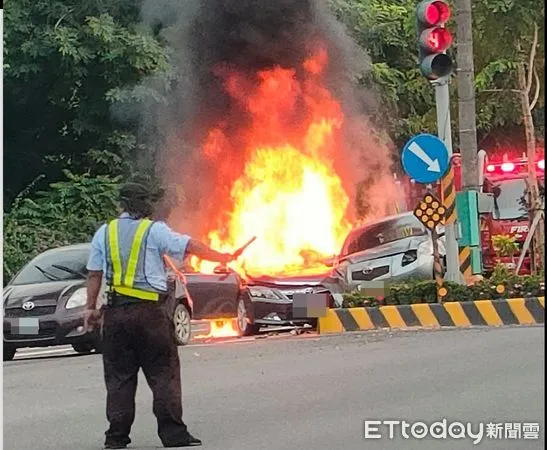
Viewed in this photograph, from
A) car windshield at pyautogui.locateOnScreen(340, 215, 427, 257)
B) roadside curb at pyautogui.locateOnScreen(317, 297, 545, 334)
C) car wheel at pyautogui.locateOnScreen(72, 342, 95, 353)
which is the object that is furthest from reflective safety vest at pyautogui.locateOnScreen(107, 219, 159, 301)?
car windshield at pyautogui.locateOnScreen(340, 215, 427, 257)

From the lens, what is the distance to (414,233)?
6066 mm

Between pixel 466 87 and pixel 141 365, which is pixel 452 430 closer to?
pixel 141 365

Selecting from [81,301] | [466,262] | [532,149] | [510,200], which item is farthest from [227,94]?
[532,149]

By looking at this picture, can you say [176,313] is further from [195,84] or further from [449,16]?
[449,16]

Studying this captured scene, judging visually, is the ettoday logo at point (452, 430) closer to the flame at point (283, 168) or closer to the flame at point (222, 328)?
the flame at point (283, 168)

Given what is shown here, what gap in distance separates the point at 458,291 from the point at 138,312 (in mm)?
1404

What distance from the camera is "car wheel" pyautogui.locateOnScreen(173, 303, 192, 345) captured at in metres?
5.63

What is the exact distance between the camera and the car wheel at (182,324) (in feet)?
18.5

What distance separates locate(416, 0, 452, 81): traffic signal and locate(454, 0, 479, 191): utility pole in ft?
0.22

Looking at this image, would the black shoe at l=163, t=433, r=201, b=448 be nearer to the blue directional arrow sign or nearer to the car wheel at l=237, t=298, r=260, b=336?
the car wheel at l=237, t=298, r=260, b=336

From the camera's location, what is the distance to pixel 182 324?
5.83m

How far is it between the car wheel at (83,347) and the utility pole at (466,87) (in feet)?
6.66

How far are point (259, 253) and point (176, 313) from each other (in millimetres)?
633

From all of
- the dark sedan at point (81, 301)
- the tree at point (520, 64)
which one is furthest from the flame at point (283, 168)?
the tree at point (520, 64)
